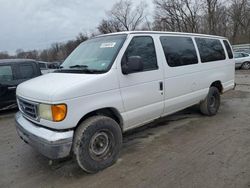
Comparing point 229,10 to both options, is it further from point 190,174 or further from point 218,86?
point 190,174

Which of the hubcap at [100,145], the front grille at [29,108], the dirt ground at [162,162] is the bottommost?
the dirt ground at [162,162]

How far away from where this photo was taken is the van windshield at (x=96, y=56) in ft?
12.2

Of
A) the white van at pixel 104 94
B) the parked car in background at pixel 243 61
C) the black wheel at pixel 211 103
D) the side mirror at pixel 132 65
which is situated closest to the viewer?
the white van at pixel 104 94

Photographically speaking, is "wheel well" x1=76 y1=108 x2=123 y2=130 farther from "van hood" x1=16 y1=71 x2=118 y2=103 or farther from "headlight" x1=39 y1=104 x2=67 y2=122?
"headlight" x1=39 y1=104 x2=67 y2=122

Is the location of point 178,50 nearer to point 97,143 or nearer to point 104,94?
point 104,94

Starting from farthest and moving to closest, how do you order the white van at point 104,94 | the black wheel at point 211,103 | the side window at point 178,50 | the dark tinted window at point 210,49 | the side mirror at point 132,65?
the black wheel at point 211,103 < the dark tinted window at point 210,49 < the side window at point 178,50 < the side mirror at point 132,65 < the white van at point 104,94

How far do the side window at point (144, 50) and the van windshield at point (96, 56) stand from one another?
189 millimetres

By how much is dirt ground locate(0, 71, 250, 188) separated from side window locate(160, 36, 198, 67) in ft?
4.92

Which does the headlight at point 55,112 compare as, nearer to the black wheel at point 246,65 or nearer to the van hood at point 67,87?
the van hood at point 67,87

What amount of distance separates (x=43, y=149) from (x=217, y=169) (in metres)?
2.48

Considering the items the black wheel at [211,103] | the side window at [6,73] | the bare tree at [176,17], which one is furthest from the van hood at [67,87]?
the bare tree at [176,17]

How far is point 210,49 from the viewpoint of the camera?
19.5ft

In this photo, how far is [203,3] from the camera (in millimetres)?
42656

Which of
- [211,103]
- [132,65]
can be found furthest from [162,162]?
[211,103]
